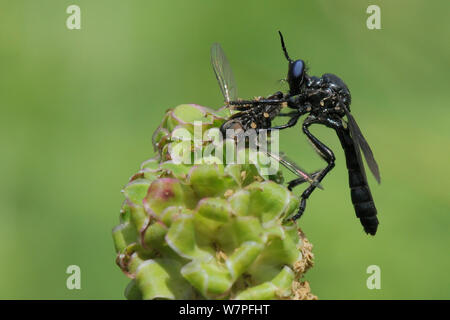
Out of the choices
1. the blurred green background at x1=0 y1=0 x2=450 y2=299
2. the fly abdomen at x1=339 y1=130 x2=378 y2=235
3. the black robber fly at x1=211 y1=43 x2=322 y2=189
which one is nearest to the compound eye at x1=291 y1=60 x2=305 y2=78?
the black robber fly at x1=211 y1=43 x2=322 y2=189

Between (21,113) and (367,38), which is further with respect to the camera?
(367,38)

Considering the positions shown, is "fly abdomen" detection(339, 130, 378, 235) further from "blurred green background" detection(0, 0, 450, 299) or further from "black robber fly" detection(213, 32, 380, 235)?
"blurred green background" detection(0, 0, 450, 299)

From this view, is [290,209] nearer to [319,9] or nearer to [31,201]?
[31,201]

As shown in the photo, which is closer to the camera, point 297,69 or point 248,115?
point 248,115

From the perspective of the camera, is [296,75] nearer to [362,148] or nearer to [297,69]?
[297,69]

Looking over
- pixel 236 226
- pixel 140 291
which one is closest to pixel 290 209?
pixel 236 226

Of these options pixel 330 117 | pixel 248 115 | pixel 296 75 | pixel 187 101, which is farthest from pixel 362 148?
pixel 187 101

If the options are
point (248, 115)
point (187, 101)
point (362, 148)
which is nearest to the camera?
point (248, 115)

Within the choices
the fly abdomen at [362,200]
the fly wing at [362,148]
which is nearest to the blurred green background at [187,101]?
the fly abdomen at [362,200]
